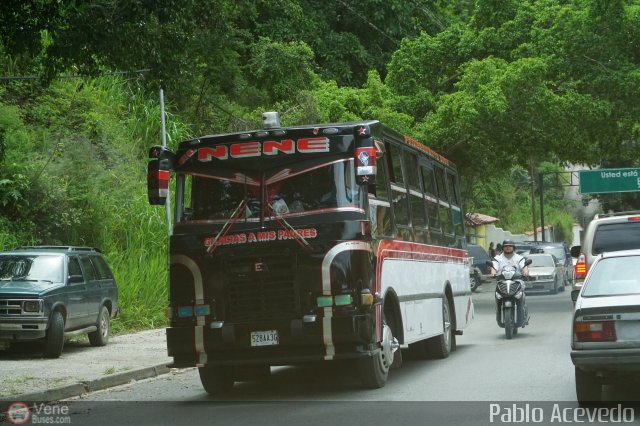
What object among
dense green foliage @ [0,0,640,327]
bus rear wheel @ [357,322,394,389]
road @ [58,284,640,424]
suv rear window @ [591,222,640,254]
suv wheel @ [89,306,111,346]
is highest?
dense green foliage @ [0,0,640,327]

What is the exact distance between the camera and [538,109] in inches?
1192

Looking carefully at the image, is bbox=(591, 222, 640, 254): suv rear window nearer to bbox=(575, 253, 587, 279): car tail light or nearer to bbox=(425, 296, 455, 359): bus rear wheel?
bbox=(575, 253, 587, 279): car tail light

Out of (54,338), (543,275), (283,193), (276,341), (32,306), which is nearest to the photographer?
(276,341)

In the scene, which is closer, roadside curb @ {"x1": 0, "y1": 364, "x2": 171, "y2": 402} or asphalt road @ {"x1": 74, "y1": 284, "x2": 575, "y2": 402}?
asphalt road @ {"x1": 74, "y1": 284, "x2": 575, "y2": 402}

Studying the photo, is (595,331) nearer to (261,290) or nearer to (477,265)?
(261,290)

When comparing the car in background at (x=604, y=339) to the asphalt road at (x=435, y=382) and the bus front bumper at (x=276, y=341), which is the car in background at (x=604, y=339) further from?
the bus front bumper at (x=276, y=341)

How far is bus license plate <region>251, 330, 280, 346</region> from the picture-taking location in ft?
39.1

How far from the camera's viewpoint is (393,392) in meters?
12.3

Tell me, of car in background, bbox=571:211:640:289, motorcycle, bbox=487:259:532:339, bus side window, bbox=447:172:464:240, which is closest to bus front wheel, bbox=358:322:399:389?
bus side window, bbox=447:172:464:240

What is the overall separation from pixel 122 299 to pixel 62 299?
5298 mm

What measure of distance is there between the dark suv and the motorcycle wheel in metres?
7.28

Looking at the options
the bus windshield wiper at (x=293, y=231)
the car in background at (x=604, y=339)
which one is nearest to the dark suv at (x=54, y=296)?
the bus windshield wiper at (x=293, y=231)

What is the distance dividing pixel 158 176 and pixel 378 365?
3.31 m

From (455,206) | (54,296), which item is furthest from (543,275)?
(54,296)
